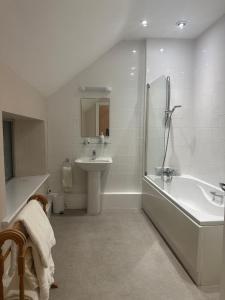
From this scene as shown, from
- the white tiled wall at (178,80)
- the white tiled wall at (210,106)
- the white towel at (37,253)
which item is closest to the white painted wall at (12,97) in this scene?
the white towel at (37,253)

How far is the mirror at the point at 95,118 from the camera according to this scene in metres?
3.57

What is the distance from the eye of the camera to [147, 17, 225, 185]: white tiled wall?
9.32 feet

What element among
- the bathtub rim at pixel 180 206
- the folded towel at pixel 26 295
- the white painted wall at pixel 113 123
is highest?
the white painted wall at pixel 113 123

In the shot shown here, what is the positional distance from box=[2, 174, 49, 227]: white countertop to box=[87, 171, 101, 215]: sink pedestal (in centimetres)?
71

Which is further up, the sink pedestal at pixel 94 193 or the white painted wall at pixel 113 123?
the white painted wall at pixel 113 123

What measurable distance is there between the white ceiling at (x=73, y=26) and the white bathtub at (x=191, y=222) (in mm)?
1920

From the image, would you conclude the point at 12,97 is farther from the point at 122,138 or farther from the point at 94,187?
the point at 122,138

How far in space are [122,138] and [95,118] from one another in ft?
1.83

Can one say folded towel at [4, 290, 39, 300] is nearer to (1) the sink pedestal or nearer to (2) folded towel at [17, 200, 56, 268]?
(2) folded towel at [17, 200, 56, 268]

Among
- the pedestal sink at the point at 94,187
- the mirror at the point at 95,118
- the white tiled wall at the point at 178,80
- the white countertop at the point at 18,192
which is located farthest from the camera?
the mirror at the point at 95,118

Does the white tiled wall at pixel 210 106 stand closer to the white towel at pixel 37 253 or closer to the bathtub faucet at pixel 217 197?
the bathtub faucet at pixel 217 197

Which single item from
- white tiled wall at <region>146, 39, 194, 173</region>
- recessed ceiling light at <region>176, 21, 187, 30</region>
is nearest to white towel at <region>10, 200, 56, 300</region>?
white tiled wall at <region>146, 39, 194, 173</region>

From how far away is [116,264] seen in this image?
218cm

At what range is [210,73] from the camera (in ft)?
9.78
